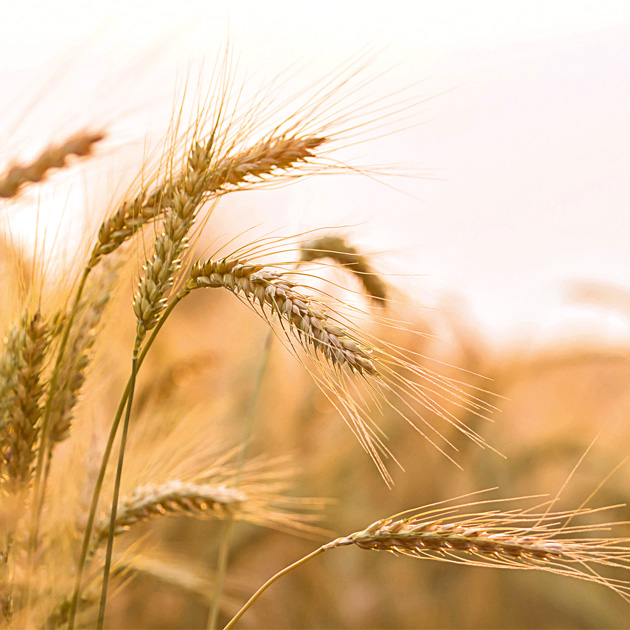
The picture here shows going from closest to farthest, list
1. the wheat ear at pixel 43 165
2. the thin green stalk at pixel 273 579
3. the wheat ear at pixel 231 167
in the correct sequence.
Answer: the thin green stalk at pixel 273 579, the wheat ear at pixel 231 167, the wheat ear at pixel 43 165

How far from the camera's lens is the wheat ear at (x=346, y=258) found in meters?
0.89

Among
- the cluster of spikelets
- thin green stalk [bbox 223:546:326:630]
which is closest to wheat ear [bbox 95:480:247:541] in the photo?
the cluster of spikelets

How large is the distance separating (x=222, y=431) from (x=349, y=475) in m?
0.49

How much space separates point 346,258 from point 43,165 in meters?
0.44

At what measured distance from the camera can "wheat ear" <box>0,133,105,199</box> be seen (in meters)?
0.86

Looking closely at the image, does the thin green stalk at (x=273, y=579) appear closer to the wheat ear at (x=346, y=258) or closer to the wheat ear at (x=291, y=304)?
the wheat ear at (x=291, y=304)

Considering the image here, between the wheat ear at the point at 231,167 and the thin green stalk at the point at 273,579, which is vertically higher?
the wheat ear at the point at 231,167

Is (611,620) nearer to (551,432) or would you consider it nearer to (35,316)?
(551,432)

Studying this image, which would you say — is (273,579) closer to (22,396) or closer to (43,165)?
(22,396)

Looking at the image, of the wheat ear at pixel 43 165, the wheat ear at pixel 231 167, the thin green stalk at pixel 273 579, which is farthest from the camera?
the wheat ear at pixel 43 165

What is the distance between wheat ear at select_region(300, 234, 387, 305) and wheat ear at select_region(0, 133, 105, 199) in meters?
0.34

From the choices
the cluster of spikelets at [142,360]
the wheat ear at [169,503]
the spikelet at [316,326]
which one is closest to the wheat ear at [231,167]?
the cluster of spikelets at [142,360]

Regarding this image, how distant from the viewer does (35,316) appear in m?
0.83

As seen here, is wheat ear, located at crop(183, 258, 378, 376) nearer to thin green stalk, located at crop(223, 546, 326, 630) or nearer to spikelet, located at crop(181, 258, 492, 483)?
spikelet, located at crop(181, 258, 492, 483)
